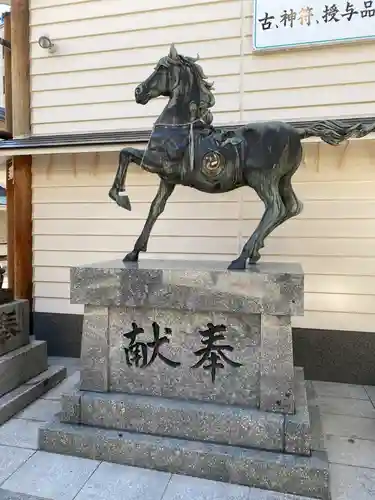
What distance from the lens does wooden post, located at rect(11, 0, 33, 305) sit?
16.1 ft

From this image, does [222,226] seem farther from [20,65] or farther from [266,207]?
[20,65]

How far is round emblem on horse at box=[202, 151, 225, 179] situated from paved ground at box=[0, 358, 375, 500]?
215cm

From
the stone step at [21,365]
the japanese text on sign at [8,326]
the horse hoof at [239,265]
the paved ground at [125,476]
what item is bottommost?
the paved ground at [125,476]

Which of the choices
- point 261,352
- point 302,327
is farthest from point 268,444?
point 302,327

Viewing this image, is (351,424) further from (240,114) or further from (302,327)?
(240,114)

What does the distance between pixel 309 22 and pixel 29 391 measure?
483cm

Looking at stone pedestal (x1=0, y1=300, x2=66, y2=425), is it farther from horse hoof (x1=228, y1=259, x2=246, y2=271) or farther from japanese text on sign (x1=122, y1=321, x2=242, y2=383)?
horse hoof (x1=228, y1=259, x2=246, y2=271)

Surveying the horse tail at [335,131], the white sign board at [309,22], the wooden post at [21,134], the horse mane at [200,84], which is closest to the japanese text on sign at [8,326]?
the wooden post at [21,134]

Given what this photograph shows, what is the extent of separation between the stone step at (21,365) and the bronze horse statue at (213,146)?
7.49 ft

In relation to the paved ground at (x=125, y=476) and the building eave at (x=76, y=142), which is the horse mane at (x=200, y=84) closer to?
the building eave at (x=76, y=142)

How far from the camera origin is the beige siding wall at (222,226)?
163 inches

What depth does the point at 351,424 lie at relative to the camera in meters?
3.25

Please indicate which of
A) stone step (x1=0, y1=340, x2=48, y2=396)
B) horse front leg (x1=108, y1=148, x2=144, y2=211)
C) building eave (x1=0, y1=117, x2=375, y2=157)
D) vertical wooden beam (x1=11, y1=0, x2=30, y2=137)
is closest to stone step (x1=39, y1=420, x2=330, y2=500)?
stone step (x1=0, y1=340, x2=48, y2=396)

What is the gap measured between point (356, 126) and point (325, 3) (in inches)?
88.2
